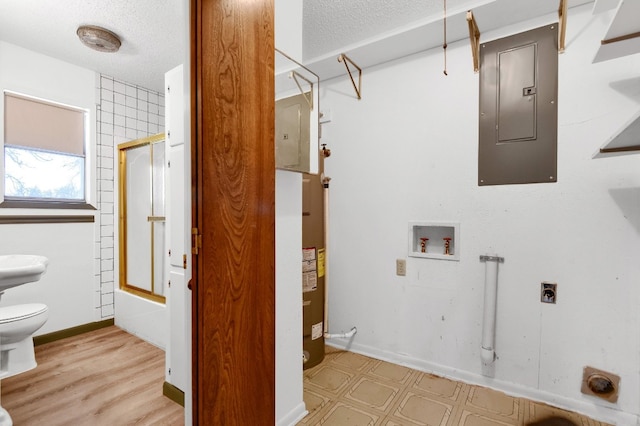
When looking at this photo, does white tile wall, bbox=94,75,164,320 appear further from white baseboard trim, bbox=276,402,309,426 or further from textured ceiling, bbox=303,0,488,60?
white baseboard trim, bbox=276,402,309,426

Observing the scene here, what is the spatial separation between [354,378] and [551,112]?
200cm

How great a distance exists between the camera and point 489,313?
5.89 ft

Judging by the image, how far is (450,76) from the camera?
6.48ft

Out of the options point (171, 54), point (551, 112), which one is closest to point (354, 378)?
point (551, 112)

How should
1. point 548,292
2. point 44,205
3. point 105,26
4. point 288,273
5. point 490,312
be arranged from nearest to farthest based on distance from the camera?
1. point 288,273
2. point 548,292
3. point 490,312
4. point 105,26
5. point 44,205

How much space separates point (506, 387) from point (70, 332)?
3408 mm

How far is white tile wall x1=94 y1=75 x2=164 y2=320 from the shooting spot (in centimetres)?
280

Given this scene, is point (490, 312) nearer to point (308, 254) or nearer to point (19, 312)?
point (308, 254)

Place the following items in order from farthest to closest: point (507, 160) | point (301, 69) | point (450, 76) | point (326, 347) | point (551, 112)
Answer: point (326, 347) < point (450, 76) < point (507, 160) < point (551, 112) < point (301, 69)

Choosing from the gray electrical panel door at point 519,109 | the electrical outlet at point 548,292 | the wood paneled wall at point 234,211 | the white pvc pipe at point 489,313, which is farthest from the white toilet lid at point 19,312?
the electrical outlet at point 548,292

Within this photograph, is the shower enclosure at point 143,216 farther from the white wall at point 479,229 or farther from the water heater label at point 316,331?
the white wall at point 479,229

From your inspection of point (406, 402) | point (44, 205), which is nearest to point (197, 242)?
point (406, 402)

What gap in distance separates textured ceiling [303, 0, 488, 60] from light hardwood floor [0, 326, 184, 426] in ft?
8.12

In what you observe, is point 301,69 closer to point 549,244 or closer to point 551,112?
point 551,112
